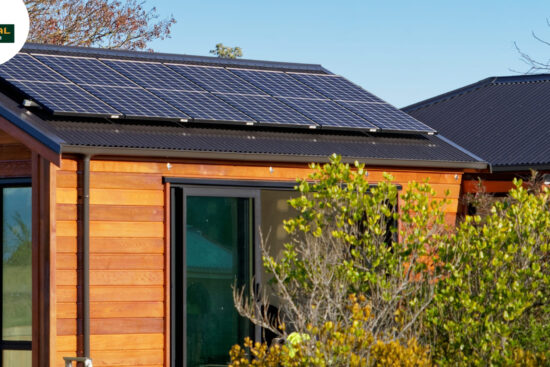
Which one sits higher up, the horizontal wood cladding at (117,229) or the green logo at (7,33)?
the green logo at (7,33)

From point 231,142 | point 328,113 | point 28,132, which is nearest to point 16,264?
point 28,132

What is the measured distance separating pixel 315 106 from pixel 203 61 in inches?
92.5

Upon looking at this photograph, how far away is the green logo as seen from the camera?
15.4 m

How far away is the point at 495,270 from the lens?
32.2ft

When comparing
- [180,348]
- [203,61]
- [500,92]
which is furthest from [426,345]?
[500,92]

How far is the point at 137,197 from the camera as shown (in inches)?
464

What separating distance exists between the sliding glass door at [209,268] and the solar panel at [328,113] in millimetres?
1974

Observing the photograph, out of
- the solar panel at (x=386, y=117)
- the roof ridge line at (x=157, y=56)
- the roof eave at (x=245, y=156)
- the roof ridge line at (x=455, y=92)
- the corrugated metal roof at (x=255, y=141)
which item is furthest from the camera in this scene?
the roof ridge line at (x=455, y=92)

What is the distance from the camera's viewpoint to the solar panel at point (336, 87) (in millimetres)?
15430

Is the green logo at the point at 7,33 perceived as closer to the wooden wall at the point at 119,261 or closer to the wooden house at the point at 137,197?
the wooden house at the point at 137,197

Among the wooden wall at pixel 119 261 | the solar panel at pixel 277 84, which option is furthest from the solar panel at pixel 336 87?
the wooden wall at pixel 119 261

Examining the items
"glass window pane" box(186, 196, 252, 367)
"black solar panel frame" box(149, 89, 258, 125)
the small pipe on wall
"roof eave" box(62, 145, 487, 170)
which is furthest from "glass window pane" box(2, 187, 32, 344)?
"black solar panel frame" box(149, 89, 258, 125)

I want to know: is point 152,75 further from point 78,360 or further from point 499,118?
point 499,118

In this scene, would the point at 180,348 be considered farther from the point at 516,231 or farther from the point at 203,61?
the point at 203,61
